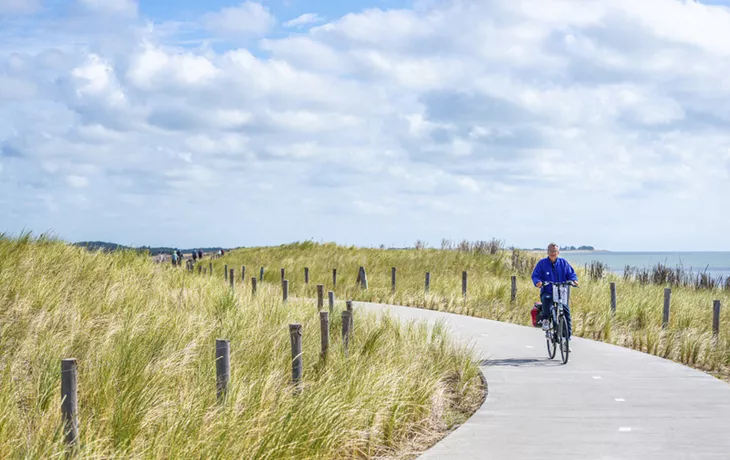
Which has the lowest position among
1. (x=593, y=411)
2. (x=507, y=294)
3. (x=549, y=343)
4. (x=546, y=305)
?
(x=593, y=411)

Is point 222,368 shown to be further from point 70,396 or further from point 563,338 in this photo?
point 563,338

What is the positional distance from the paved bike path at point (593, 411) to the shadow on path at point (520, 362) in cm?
2

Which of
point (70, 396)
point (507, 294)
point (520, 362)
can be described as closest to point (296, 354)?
point (70, 396)

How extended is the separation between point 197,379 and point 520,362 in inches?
247

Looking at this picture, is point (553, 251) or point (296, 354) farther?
point (553, 251)

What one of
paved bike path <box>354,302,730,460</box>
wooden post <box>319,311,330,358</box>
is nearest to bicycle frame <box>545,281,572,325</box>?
paved bike path <box>354,302,730,460</box>

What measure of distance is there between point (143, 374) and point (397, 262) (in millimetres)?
30264

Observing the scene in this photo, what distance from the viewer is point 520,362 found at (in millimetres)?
12633

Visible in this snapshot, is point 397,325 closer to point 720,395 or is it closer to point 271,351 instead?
point 271,351

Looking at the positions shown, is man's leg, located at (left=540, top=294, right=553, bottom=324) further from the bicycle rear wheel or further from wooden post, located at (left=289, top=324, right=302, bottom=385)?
wooden post, located at (left=289, top=324, right=302, bottom=385)

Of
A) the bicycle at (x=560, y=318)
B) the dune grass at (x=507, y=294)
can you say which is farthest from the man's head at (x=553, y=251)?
the dune grass at (x=507, y=294)

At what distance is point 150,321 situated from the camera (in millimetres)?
11547

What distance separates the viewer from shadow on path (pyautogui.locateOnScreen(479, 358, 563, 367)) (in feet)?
40.5

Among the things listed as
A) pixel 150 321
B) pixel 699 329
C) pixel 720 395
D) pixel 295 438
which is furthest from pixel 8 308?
pixel 699 329
